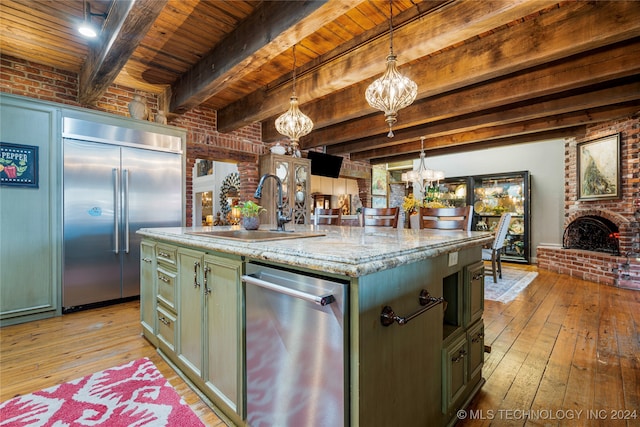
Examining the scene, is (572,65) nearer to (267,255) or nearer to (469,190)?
(267,255)

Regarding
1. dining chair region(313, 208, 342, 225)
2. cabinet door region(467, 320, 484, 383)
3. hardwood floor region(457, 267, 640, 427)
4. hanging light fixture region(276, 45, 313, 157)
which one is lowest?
hardwood floor region(457, 267, 640, 427)

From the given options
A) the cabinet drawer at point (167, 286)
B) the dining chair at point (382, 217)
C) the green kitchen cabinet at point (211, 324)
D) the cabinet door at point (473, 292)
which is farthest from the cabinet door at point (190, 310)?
the dining chair at point (382, 217)

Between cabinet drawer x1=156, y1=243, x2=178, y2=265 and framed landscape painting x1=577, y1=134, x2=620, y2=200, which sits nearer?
cabinet drawer x1=156, y1=243, x2=178, y2=265

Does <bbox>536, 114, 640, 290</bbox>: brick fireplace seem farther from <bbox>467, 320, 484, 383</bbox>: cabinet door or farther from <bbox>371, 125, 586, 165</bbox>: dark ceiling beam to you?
<bbox>467, 320, 484, 383</bbox>: cabinet door

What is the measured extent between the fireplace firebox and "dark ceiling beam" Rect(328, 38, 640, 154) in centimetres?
249

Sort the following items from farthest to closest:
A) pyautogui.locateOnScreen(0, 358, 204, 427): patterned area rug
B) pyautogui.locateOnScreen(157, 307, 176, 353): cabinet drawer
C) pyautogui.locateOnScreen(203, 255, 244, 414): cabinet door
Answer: pyautogui.locateOnScreen(157, 307, 176, 353): cabinet drawer, pyautogui.locateOnScreen(0, 358, 204, 427): patterned area rug, pyautogui.locateOnScreen(203, 255, 244, 414): cabinet door

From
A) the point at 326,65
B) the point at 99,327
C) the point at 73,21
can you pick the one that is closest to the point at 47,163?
the point at 73,21

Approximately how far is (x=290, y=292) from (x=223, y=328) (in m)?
0.64

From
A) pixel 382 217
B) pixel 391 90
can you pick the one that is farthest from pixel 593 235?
pixel 391 90

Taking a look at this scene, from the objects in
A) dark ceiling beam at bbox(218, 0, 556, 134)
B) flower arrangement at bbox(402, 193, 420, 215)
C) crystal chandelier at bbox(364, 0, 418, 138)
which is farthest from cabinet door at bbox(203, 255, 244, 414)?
flower arrangement at bbox(402, 193, 420, 215)

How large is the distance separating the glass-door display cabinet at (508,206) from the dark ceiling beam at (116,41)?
6968mm

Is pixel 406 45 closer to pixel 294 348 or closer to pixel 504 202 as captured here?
pixel 294 348

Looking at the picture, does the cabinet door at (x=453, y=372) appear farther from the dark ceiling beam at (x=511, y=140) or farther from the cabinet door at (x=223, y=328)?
the dark ceiling beam at (x=511, y=140)

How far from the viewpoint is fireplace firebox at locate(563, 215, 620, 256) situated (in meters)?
4.57
